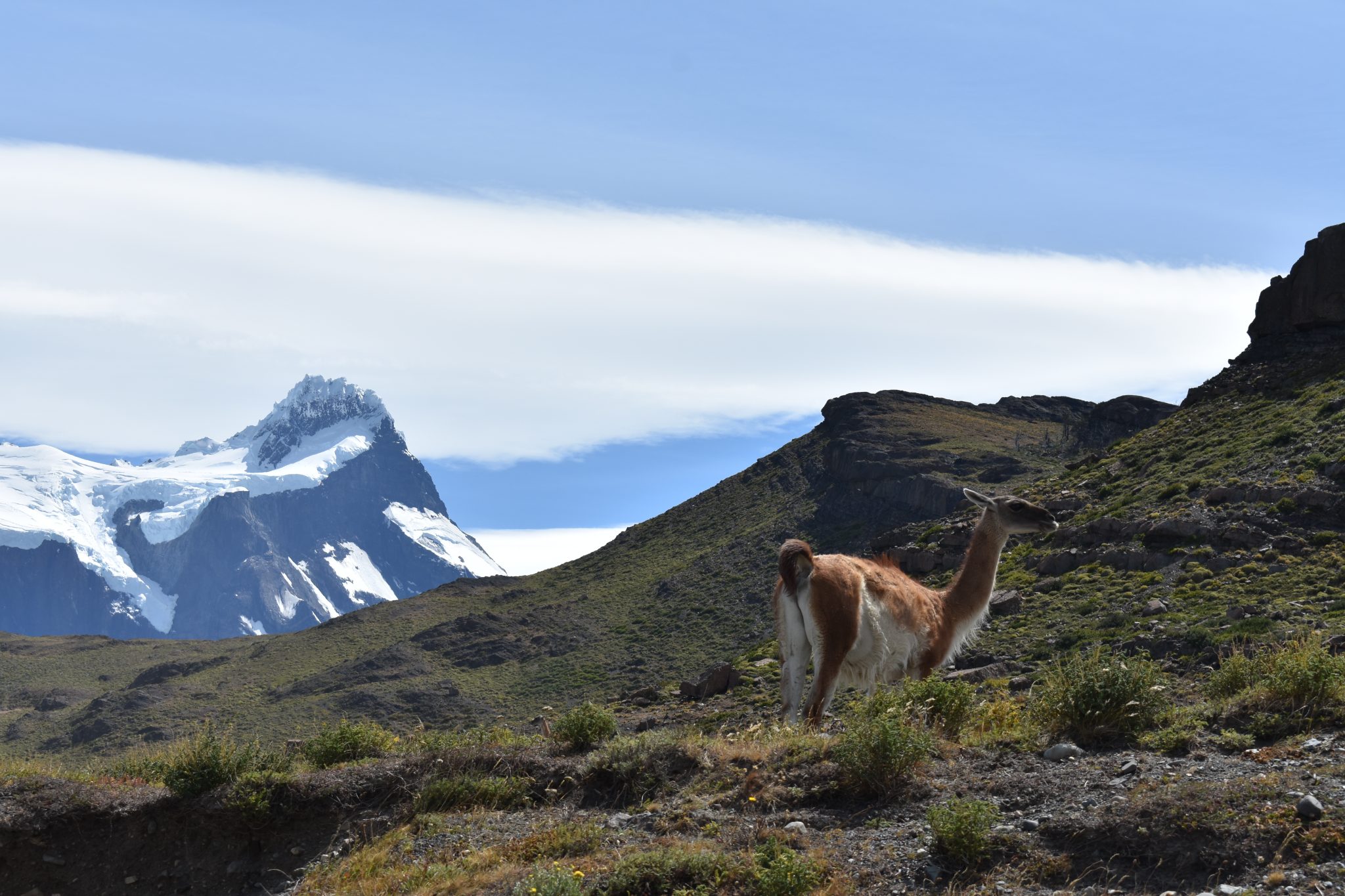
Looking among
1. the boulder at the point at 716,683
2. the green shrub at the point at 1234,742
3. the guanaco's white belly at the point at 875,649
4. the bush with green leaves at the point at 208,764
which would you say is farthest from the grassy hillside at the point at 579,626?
the green shrub at the point at 1234,742

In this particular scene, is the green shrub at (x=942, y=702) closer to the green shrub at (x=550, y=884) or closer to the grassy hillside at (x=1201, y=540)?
the green shrub at (x=550, y=884)

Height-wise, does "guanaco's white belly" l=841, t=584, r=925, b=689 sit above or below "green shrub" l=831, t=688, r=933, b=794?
above

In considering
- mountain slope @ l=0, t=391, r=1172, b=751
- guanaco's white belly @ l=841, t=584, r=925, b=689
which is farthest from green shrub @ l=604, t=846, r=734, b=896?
mountain slope @ l=0, t=391, r=1172, b=751

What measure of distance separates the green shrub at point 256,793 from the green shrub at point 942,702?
5.76 m

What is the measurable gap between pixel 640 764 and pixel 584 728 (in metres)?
1.32

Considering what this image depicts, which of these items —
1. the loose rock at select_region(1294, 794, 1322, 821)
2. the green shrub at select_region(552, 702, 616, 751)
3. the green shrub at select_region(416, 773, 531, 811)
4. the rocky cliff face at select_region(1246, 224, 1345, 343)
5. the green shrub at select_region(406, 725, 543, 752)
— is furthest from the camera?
the rocky cliff face at select_region(1246, 224, 1345, 343)

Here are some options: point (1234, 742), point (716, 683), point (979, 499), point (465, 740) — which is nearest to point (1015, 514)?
point (979, 499)

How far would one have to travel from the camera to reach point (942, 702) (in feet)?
34.0

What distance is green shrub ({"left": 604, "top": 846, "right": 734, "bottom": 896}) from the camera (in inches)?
292

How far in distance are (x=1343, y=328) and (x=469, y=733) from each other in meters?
48.6

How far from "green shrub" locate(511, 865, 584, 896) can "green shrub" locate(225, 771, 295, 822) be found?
370 cm

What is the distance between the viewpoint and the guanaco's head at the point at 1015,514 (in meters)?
14.4

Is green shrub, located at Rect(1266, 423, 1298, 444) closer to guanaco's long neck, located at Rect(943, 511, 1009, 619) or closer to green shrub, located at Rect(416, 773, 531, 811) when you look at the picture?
guanaco's long neck, located at Rect(943, 511, 1009, 619)

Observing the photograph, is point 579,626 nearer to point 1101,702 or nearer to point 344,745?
point 344,745
